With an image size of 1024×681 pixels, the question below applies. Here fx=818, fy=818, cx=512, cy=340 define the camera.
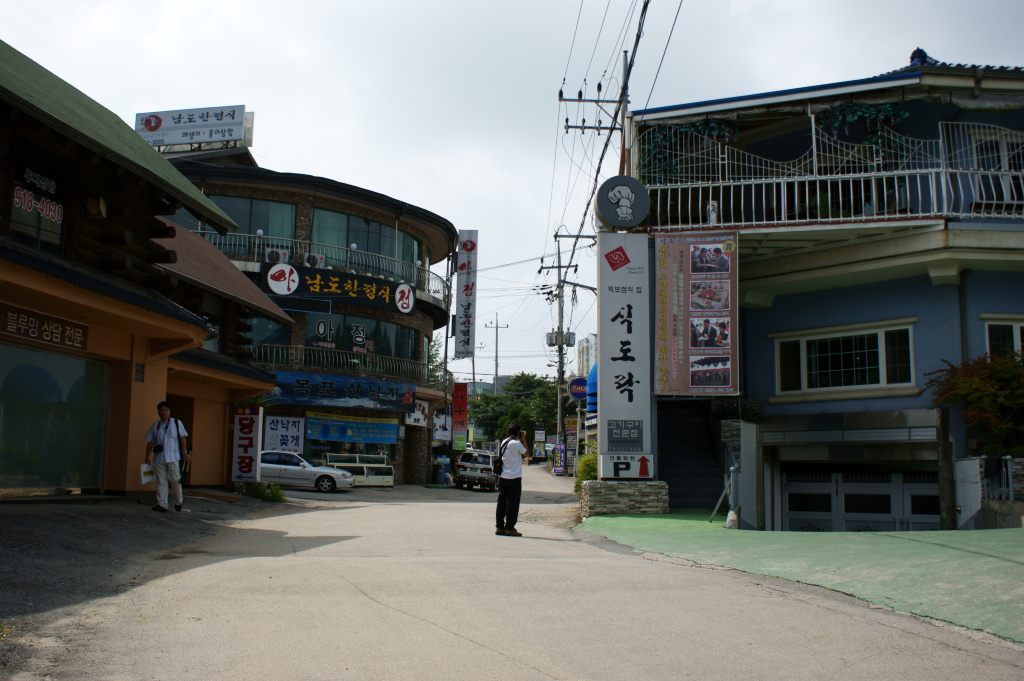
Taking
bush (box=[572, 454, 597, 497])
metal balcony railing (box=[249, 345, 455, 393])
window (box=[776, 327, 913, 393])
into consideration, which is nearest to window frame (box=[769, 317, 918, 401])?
window (box=[776, 327, 913, 393])

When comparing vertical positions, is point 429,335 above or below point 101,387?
above

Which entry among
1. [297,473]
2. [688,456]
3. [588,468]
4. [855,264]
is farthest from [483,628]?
[297,473]

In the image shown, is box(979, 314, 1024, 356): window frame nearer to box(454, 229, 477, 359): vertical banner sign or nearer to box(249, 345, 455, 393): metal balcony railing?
box(249, 345, 455, 393): metal balcony railing

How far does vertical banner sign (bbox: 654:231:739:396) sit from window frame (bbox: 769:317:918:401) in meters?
3.16

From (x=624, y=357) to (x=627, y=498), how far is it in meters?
2.85

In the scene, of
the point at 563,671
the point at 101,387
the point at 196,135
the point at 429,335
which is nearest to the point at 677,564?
the point at 563,671

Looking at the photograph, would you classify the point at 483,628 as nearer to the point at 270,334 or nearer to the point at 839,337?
the point at 839,337

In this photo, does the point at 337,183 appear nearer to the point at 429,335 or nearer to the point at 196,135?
the point at 429,335

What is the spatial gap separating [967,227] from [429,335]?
2596 centimetres

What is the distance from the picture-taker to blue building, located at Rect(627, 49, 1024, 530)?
54.1 feet

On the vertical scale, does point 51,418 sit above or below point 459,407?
below

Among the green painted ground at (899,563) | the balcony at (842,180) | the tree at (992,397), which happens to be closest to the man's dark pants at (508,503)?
the green painted ground at (899,563)

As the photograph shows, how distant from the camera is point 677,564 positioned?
871cm

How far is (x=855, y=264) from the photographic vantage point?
17.4 m
